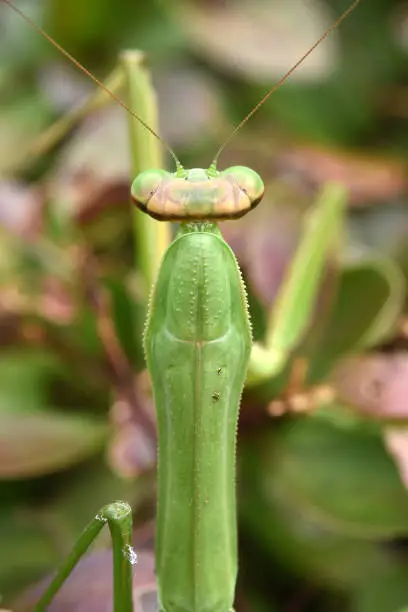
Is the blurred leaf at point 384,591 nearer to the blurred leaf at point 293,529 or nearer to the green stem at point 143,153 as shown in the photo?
the blurred leaf at point 293,529

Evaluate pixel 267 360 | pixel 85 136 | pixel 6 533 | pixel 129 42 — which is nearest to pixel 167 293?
pixel 267 360

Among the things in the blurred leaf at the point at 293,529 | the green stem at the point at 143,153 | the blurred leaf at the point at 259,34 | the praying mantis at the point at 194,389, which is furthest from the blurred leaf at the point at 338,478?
the blurred leaf at the point at 259,34

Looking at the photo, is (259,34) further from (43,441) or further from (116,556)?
(116,556)

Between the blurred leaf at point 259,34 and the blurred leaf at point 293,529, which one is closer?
the blurred leaf at point 293,529

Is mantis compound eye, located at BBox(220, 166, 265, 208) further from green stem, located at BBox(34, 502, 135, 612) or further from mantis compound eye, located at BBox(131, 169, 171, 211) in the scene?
green stem, located at BBox(34, 502, 135, 612)

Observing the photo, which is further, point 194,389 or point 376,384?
point 376,384

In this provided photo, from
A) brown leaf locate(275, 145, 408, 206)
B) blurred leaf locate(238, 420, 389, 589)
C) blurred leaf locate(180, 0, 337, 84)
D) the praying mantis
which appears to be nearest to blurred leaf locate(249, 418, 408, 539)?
blurred leaf locate(238, 420, 389, 589)

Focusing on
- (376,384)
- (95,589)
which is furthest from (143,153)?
(95,589)
